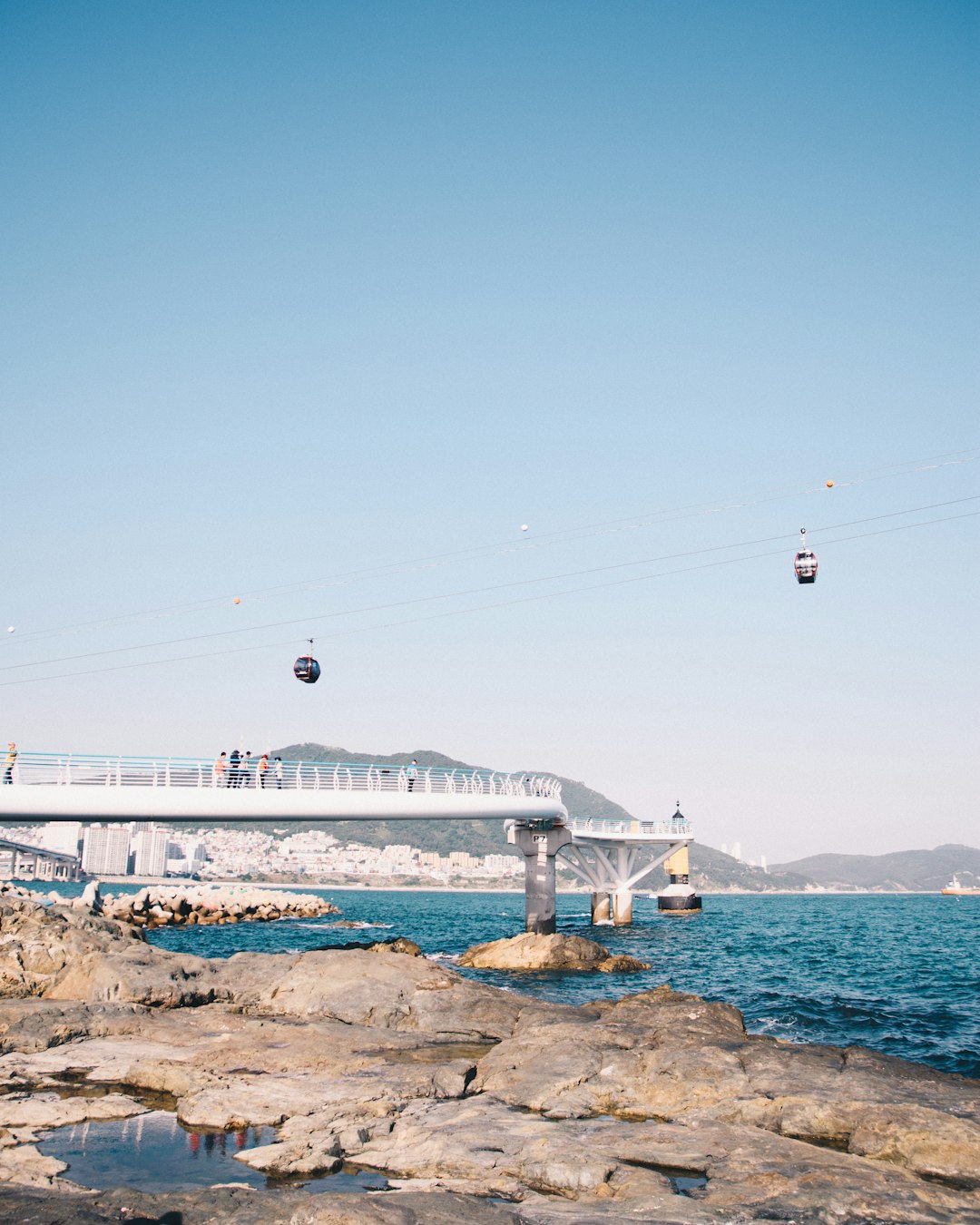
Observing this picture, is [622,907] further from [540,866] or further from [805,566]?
[805,566]

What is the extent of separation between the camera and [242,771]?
37.4m

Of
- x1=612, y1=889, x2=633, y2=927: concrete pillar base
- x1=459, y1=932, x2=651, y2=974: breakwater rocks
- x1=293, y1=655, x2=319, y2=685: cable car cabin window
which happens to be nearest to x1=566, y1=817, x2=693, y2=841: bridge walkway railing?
x1=612, y1=889, x2=633, y2=927: concrete pillar base

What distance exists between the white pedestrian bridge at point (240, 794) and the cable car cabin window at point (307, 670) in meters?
3.53

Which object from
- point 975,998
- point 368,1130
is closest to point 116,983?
point 368,1130

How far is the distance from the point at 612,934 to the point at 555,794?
56.7 ft

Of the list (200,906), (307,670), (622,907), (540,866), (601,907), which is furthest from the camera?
(601,907)

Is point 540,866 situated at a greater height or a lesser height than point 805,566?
lesser

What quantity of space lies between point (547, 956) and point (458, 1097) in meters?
25.5

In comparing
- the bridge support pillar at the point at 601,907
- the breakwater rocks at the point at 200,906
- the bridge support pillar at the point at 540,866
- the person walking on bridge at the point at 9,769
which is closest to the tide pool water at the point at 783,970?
the bridge support pillar at the point at 601,907

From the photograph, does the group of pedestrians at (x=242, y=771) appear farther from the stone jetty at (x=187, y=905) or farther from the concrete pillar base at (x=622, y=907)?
the concrete pillar base at (x=622, y=907)

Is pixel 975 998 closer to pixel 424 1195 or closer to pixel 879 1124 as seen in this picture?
pixel 879 1124

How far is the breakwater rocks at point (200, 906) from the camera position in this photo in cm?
7000

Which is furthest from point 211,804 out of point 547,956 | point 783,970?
point 783,970

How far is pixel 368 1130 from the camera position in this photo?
15.7 meters
